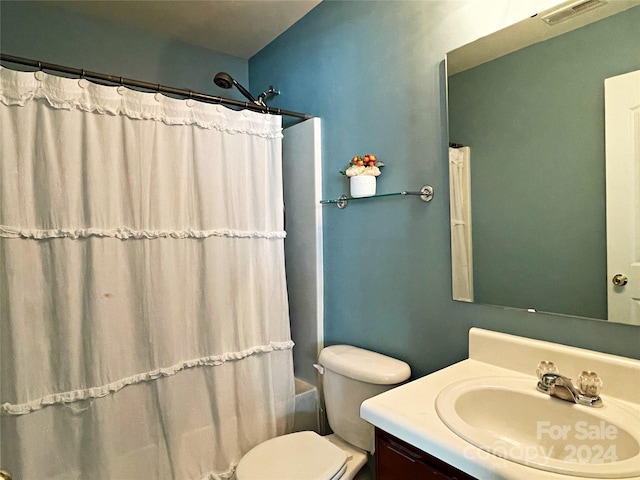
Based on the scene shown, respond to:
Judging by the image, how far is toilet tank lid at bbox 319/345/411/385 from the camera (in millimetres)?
1401

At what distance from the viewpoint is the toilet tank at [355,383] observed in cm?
142

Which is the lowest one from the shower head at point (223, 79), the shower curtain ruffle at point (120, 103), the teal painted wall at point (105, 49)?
the shower curtain ruffle at point (120, 103)

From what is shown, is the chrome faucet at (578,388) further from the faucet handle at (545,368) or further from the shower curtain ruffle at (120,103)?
the shower curtain ruffle at (120,103)

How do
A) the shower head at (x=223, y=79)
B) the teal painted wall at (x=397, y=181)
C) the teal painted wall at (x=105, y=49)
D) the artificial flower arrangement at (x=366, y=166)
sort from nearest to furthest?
the teal painted wall at (x=397, y=181)
the artificial flower arrangement at (x=366, y=166)
the teal painted wall at (x=105, y=49)
the shower head at (x=223, y=79)

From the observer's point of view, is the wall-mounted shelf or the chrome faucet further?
the wall-mounted shelf

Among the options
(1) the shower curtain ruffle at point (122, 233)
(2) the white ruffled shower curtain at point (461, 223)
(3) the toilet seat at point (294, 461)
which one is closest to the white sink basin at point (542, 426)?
(2) the white ruffled shower curtain at point (461, 223)

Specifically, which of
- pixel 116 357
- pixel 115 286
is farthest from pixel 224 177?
pixel 116 357

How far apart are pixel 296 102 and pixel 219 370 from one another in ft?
4.74

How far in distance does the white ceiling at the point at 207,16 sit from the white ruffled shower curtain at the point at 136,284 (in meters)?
0.62

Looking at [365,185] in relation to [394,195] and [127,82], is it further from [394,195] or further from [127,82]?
[127,82]

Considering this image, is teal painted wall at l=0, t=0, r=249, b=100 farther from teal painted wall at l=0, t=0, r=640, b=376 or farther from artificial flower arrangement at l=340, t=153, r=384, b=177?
artificial flower arrangement at l=340, t=153, r=384, b=177

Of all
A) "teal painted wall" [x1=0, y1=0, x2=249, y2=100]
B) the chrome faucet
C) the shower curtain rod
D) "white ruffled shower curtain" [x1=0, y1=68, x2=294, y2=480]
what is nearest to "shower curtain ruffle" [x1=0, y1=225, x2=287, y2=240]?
"white ruffled shower curtain" [x1=0, y1=68, x2=294, y2=480]

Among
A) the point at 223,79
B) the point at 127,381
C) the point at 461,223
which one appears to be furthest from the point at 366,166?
the point at 127,381

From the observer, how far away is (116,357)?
1450mm
